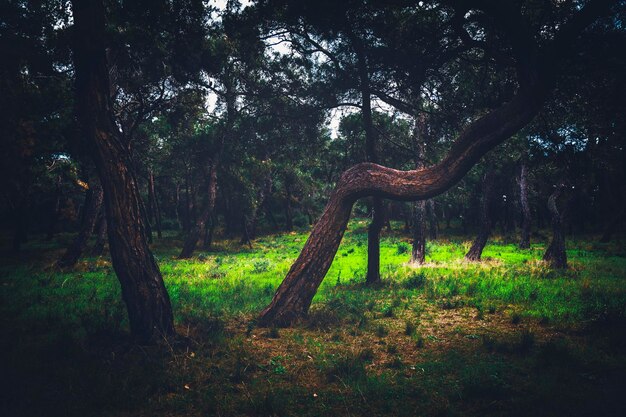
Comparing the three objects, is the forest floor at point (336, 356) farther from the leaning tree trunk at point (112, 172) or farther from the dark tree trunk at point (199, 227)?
the dark tree trunk at point (199, 227)

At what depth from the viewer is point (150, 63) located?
12.5 meters

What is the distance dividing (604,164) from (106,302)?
17666 millimetres

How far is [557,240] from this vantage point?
1480cm

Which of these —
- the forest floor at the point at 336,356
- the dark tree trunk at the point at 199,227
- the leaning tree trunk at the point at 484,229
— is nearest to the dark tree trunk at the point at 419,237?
the leaning tree trunk at the point at 484,229

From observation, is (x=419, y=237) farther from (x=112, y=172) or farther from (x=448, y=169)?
(x=112, y=172)

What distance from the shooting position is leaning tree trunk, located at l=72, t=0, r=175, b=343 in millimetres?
5832

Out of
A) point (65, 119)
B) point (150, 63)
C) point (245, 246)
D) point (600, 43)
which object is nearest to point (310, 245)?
point (600, 43)

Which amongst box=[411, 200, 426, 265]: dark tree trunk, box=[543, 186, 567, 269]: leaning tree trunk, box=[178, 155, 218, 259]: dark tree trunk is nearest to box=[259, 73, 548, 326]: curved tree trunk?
box=[411, 200, 426, 265]: dark tree trunk

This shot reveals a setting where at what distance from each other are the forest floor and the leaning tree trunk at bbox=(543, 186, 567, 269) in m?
4.91

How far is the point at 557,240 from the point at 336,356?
13991 mm

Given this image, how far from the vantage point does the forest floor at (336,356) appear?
4152mm

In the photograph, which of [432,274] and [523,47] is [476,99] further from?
[432,274]

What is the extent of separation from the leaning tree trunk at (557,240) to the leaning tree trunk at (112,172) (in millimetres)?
16129

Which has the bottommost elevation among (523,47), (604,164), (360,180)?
(360,180)
